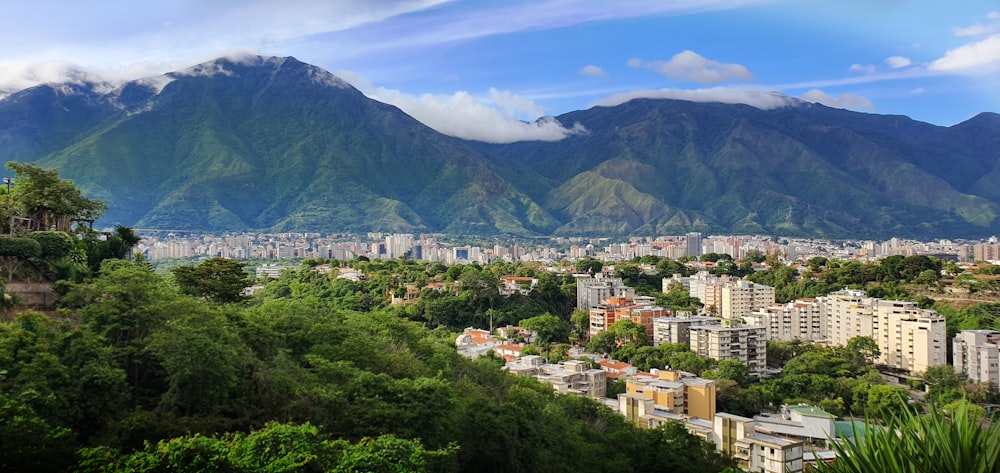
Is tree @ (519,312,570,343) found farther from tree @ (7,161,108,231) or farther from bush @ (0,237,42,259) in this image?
bush @ (0,237,42,259)

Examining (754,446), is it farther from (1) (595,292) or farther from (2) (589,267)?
(2) (589,267)

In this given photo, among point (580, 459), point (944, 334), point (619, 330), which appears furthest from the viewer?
point (619, 330)

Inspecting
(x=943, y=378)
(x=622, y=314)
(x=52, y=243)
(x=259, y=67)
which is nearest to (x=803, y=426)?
(x=943, y=378)

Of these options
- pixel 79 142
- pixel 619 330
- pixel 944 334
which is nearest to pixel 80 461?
pixel 619 330

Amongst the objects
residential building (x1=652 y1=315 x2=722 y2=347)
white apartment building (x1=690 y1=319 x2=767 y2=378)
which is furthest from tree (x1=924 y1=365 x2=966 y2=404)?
residential building (x1=652 y1=315 x2=722 y2=347)

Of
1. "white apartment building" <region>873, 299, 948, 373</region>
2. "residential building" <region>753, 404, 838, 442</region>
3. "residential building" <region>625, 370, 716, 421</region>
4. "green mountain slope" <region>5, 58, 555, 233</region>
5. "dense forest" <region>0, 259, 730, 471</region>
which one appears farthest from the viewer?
"green mountain slope" <region>5, 58, 555, 233</region>

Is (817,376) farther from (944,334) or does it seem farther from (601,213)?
(601,213)
